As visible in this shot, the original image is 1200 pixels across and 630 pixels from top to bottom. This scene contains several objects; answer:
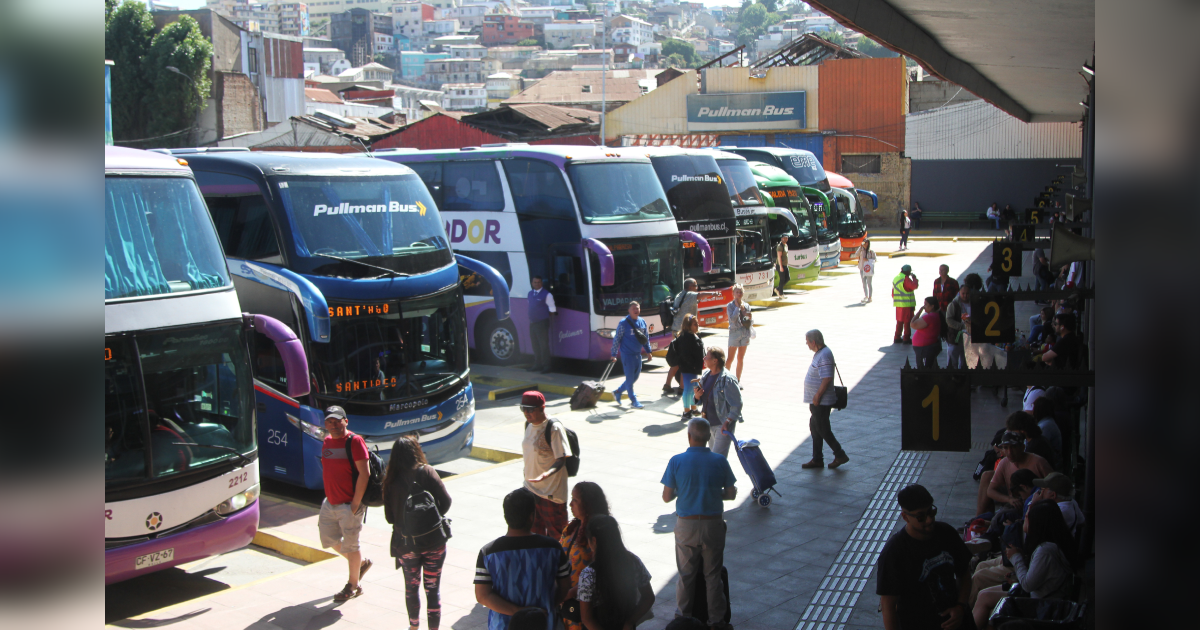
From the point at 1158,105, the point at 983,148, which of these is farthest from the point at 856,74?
the point at 1158,105

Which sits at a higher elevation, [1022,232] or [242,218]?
[242,218]

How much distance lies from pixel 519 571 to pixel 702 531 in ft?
6.25

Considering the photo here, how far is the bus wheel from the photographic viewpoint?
18.3m

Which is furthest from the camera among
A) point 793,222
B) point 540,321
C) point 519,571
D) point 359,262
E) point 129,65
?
point 129,65

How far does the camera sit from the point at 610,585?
5.73 m

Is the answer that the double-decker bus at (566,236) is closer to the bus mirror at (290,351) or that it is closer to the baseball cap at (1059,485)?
the bus mirror at (290,351)

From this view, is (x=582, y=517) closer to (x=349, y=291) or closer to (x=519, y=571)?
(x=519, y=571)

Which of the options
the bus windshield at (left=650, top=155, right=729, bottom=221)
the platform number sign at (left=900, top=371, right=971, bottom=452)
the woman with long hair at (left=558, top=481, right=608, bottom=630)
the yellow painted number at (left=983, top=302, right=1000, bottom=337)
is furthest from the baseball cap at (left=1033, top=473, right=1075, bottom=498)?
the bus windshield at (left=650, top=155, right=729, bottom=221)

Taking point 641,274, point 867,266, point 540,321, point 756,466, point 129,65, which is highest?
point 129,65

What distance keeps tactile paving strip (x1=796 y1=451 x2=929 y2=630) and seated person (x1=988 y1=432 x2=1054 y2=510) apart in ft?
3.97

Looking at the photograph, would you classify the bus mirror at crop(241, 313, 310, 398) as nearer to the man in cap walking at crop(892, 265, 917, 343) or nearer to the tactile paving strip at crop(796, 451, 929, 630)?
the tactile paving strip at crop(796, 451, 929, 630)

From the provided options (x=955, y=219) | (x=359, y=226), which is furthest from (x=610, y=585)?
(x=955, y=219)

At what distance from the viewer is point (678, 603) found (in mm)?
7137

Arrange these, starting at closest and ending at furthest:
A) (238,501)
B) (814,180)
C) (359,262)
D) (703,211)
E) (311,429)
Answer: (238,501)
(311,429)
(359,262)
(703,211)
(814,180)
